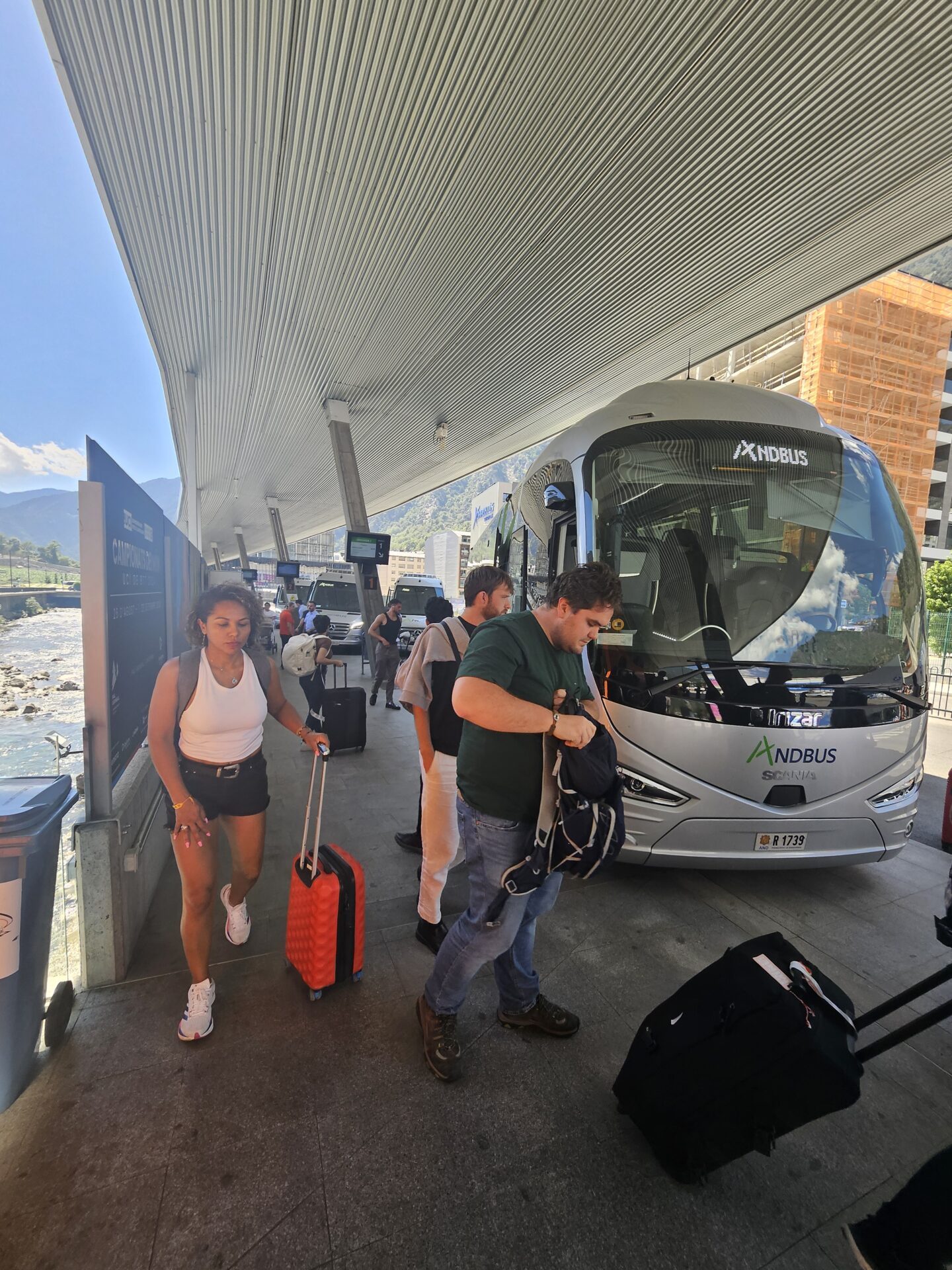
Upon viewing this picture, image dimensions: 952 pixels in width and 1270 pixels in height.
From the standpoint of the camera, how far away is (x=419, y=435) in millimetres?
19578

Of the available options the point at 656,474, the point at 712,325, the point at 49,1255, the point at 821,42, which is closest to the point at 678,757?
the point at 656,474

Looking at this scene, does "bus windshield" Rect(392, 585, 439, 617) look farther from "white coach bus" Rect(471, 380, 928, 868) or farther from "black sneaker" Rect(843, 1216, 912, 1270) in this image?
"black sneaker" Rect(843, 1216, 912, 1270)

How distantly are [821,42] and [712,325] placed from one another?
5.80 m

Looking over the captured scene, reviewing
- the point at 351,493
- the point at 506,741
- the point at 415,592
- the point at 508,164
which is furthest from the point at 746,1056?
the point at 415,592

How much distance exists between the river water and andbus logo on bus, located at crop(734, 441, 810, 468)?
397cm

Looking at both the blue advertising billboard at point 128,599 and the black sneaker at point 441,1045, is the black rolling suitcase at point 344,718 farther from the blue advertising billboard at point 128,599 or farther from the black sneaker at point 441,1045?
the black sneaker at point 441,1045

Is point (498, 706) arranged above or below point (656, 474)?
below

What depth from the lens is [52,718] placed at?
14.6 feet

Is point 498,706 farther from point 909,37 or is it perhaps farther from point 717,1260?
point 909,37

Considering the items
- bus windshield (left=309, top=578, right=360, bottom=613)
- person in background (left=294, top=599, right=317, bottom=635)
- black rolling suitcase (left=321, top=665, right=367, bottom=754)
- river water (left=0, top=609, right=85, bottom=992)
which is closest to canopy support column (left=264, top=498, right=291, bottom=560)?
bus windshield (left=309, top=578, right=360, bottom=613)

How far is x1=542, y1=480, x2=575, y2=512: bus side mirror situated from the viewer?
14.1 feet

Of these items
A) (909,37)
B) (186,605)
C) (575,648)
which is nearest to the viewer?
(575,648)

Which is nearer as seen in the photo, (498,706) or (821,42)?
(498,706)

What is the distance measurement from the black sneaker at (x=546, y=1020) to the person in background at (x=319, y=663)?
4.57 metres
